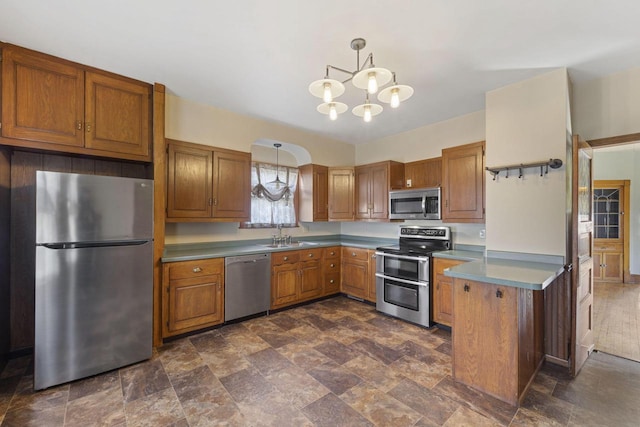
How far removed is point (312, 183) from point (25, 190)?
3236mm

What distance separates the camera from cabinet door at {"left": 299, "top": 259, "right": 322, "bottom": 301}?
3959 mm

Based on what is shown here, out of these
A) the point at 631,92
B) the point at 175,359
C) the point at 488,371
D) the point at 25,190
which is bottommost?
the point at 175,359

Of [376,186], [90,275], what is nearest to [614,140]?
[376,186]

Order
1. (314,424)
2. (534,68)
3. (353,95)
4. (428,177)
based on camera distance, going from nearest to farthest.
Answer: (314,424) → (534,68) → (353,95) → (428,177)

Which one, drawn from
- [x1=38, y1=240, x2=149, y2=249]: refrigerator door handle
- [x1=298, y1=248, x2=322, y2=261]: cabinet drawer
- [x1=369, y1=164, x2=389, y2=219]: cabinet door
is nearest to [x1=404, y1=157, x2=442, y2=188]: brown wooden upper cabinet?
[x1=369, y1=164, x2=389, y2=219]: cabinet door

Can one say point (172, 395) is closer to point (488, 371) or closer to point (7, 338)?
point (7, 338)

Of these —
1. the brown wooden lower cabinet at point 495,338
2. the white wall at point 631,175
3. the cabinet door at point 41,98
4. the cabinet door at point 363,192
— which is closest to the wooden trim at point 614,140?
the brown wooden lower cabinet at point 495,338

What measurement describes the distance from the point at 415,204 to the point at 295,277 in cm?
193

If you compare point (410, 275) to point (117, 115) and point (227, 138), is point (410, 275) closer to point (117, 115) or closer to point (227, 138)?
point (227, 138)

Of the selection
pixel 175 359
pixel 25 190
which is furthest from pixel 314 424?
pixel 25 190

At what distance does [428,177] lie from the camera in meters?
4.00

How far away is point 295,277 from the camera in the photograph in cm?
388

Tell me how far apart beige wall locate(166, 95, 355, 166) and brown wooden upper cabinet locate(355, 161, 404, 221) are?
0.77 meters

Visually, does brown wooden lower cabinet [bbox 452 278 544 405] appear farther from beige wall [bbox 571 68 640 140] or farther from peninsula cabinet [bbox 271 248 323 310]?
peninsula cabinet [bbox 271 248 323 310]
